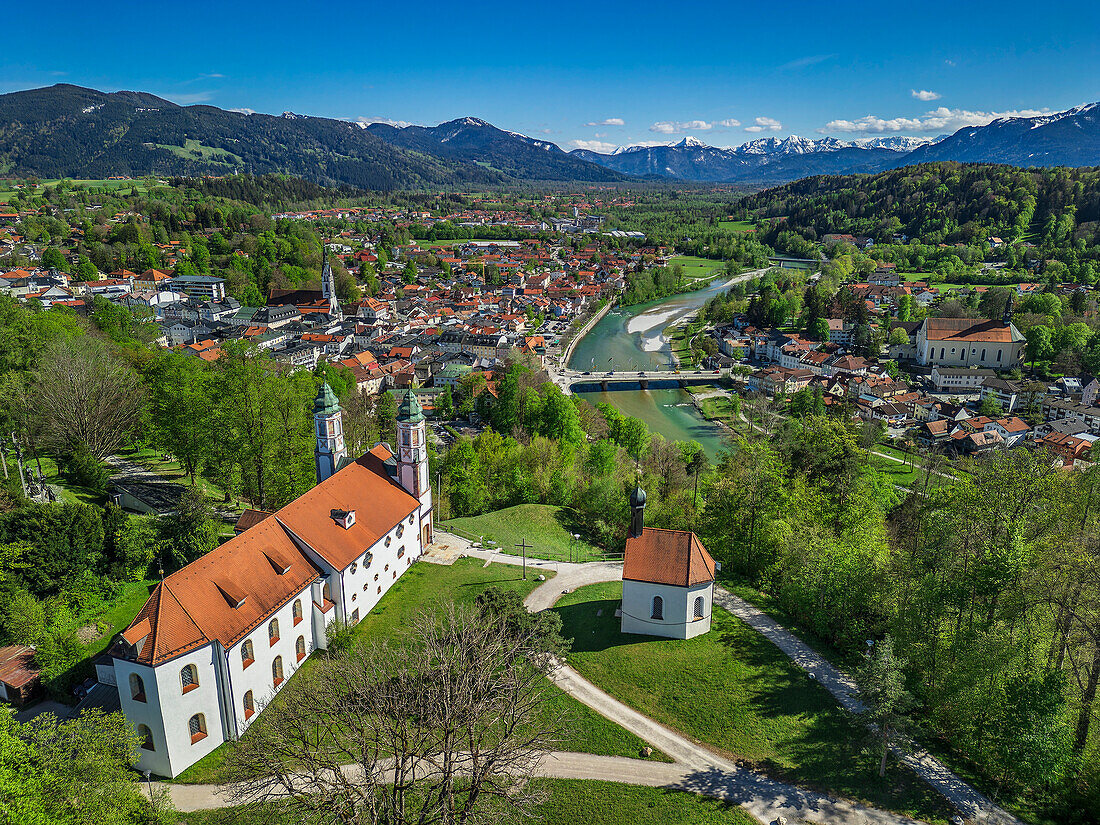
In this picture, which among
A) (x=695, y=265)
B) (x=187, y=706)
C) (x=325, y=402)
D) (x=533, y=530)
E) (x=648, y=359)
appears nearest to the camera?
(x=187, y=706)

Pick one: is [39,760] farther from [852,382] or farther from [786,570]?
[852,382]

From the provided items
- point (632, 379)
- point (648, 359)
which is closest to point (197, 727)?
point (632, 379)

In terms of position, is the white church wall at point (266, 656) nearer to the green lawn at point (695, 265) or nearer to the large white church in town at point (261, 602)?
the large white church in town at point (261, 602)

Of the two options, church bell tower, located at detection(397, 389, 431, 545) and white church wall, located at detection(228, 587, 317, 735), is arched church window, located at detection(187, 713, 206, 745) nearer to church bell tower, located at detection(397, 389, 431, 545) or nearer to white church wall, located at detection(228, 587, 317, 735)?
white church wall, located at detection(228, 587, 317, 735)

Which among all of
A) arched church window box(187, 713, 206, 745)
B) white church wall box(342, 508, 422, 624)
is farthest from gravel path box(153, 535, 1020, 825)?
white church wall box(342, 508, 422, 624)

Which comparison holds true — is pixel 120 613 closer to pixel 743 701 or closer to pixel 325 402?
pixel 325 402

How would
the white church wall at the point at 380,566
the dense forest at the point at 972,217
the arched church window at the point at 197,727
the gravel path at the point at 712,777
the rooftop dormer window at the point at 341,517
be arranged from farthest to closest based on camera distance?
the dense forest at the point at 972,217 < the rooftop dormer window at the point at 341,517 < the white church wall at the point at 380,566 < the arched church window at the point at 197,727 < the gravel path at the point at 712,777

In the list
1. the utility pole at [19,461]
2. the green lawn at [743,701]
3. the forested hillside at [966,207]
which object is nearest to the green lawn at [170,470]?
the utility pole at [19,461]
